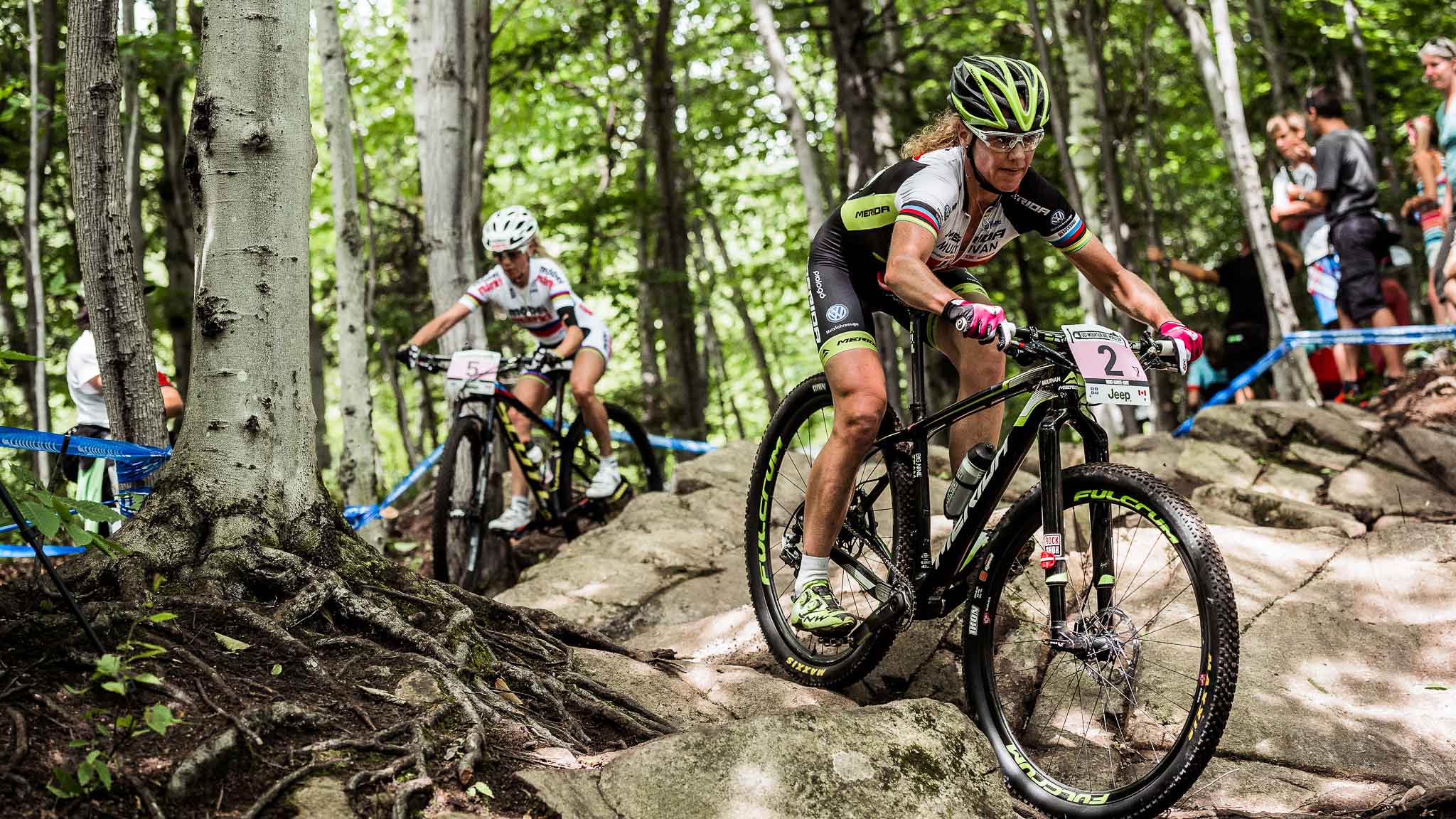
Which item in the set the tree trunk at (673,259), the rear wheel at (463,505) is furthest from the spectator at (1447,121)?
the tree trunk at (673,259)

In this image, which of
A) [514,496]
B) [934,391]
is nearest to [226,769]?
[514,496]

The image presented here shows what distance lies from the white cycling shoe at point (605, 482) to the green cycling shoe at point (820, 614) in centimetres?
387

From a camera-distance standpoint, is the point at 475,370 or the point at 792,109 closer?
A: the point at 475,370

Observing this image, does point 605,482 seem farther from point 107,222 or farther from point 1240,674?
point 1240,674

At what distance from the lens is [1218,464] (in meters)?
7.79

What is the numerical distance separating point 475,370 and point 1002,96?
4.18 m

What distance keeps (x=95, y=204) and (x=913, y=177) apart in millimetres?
3197

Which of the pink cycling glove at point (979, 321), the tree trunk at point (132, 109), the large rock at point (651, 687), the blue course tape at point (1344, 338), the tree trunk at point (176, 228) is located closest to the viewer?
the pink cycling glove at point (979, 321)

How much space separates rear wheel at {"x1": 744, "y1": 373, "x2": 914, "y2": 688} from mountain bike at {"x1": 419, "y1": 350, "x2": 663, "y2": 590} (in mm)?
2556

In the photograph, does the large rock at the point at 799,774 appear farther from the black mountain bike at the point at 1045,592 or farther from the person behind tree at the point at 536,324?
the person behind tree at the point at 536,324

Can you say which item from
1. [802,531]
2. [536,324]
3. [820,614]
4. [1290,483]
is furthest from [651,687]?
[1290,483]

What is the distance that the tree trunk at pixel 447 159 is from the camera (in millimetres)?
7961

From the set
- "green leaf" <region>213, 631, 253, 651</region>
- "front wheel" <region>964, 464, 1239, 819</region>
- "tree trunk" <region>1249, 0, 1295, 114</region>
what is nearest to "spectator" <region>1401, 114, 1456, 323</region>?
"tree trunk" <region>1249, 0, 1295, 114</region>

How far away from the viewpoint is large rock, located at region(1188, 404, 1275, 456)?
8359mm
